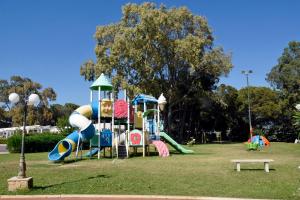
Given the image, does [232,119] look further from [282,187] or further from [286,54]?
[282,187]

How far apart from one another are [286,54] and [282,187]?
53.0 meters

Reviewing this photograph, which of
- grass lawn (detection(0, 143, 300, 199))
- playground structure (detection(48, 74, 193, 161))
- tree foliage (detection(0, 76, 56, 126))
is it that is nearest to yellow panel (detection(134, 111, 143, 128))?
playground structure (detection(48, 74, 193, 161))

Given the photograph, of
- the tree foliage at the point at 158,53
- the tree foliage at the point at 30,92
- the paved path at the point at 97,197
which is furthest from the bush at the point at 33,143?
the tree foliage at the point at 30,92

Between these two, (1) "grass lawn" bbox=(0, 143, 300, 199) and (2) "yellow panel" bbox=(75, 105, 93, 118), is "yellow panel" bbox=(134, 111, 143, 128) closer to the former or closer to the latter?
(2) "yellow panel" bbox=(75, 105, 93, 118)

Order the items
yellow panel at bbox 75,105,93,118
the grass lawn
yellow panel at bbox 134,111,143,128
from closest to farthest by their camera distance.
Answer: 1. the grass lawn
2. yellow panel at bbox 75,105,93,118
3. yellow panel at bbox 134,111,143,128

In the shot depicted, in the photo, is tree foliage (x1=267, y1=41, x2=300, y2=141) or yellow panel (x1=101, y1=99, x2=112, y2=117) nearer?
yellow panel (x1=101, y1=99, x2=112, y2=117)

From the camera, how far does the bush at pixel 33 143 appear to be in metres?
33.5

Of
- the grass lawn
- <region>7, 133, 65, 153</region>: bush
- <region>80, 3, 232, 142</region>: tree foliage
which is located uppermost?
<region>80, 3, 232, 142</region>: tree foliage

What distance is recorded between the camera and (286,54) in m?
60.6

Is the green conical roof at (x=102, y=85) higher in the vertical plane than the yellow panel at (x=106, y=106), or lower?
higher

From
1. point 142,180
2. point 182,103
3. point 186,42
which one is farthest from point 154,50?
point 142,180

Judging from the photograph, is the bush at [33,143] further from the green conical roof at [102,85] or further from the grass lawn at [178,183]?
the grass lawn at [178,183]

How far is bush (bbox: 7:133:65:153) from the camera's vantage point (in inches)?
1319

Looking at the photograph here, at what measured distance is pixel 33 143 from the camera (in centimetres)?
3453
